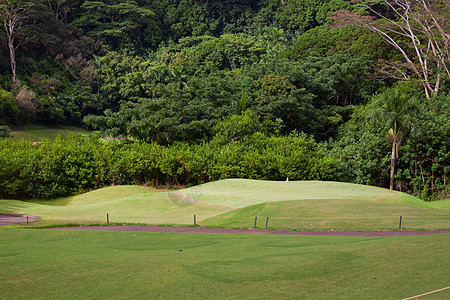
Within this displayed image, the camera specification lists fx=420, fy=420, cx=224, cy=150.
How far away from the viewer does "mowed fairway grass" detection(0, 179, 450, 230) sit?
50.7 feet

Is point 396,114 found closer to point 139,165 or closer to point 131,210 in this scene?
point 139,165

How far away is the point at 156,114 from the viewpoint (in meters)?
34.5

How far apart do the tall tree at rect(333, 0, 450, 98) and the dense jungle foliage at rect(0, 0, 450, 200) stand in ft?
0.81

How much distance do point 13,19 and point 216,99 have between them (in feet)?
100

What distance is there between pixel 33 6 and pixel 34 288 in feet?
185

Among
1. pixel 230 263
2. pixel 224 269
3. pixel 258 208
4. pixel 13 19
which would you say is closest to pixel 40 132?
pixel 13 19

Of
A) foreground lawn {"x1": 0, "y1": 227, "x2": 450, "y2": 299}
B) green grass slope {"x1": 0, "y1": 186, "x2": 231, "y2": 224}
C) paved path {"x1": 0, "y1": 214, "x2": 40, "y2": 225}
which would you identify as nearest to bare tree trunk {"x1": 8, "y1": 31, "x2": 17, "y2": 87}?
green grass slope {"x1": 0, "y1": 186, "x2": 231, "y2": 224}


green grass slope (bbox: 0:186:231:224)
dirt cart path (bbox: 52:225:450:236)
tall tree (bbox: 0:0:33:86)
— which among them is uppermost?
tall tree (bbox: 0:0:33:86)

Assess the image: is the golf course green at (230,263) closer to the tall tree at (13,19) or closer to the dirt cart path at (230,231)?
the dirt cart path at (230,231)

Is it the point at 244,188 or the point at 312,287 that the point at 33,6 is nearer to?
the point at 244,188

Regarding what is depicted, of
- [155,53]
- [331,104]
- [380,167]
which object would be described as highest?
[155,53]

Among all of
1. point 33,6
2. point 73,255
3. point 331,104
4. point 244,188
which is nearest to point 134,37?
point 33,6

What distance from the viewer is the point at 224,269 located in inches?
309

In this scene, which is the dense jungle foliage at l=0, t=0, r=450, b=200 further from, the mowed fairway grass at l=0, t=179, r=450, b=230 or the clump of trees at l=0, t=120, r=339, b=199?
the mowed fairway grass at l=0, t=179, r=450, b=230
